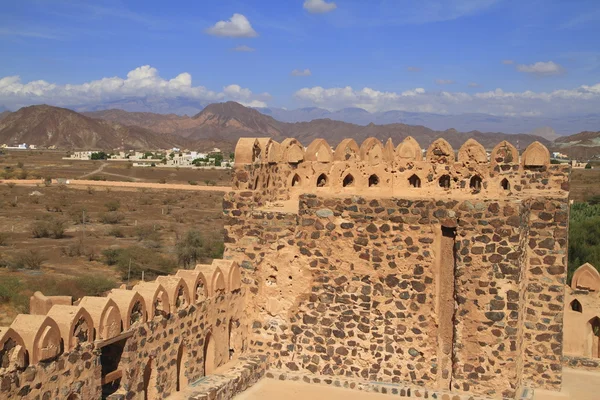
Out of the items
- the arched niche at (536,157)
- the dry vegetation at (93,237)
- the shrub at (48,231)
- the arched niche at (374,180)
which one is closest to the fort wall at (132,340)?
the arched niche at (374,180)

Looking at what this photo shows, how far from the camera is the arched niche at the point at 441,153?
940cm

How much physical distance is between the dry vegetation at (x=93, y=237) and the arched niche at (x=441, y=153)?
10.2 m

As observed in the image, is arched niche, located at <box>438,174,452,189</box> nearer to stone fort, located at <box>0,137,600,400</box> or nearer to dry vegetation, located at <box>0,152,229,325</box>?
stone fort, located at <box>0,137,600,400</box>

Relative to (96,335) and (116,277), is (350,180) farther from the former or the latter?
(116,277)

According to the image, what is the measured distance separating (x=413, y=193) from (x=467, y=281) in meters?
2.16

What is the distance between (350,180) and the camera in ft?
32.3

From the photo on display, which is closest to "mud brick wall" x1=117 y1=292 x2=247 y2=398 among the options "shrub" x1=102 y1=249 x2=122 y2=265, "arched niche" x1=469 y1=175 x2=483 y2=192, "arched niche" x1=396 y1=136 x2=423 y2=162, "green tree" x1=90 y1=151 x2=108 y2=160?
"arched niche" x1=396 y1=136 x2=423 y2=162

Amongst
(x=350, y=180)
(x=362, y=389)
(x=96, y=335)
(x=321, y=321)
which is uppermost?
(x=350, y=180)

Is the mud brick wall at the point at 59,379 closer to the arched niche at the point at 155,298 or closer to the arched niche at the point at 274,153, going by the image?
the arched niche at the point at 155,298

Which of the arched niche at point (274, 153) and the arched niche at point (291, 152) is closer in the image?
the arched niche at point (274, 153)

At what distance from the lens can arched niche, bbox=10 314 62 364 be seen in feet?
15.6

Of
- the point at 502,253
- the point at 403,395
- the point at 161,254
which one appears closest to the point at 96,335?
the point at 403,395

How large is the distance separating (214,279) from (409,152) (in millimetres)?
3747

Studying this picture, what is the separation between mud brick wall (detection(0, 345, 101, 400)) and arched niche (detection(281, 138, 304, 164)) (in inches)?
198
